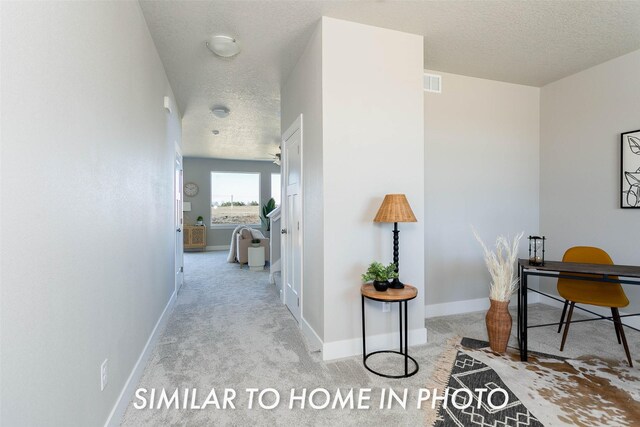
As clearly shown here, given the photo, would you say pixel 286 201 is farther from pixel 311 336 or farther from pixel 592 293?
pixel 592 293

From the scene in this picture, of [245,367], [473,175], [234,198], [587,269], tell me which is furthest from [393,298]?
[234,198]

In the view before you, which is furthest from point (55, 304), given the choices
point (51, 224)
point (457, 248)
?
point (457, 248)

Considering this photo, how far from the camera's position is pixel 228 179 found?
9.12 m

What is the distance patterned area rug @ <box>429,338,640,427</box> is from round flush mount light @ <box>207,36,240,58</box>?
9.78 ft

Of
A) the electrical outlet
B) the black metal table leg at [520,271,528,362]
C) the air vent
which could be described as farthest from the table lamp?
the electrical outlet

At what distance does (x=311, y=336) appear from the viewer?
105 inches

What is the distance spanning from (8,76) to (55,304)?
717 mm

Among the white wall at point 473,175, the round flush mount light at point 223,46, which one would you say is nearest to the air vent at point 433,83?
the white wall at point 473,175

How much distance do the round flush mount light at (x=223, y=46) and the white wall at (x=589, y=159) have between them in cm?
347

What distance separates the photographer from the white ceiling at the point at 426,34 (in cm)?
226

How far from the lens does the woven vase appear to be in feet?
7.88

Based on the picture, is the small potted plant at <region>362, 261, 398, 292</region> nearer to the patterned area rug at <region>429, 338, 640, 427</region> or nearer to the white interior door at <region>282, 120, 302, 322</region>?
the patterned area rug at <region>429, 338, 640, 427</region>

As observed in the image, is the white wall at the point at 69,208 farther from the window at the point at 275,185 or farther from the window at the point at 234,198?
the window at the point at 275,185

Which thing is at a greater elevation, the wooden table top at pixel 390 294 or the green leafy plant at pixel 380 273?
the green leafy plant at pixel 380 273
